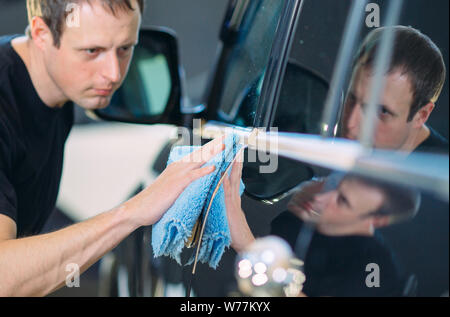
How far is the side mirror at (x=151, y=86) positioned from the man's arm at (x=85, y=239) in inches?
41.0

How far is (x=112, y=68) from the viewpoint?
1.31 metres

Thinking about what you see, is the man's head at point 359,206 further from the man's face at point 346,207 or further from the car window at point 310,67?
the car window at point 310,67

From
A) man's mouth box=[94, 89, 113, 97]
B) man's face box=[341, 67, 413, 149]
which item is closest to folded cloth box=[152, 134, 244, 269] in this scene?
man's face box=[341, 67, 413, 149]

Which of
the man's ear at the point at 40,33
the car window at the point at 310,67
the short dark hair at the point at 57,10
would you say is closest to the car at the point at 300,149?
the car window at the point at 310,67

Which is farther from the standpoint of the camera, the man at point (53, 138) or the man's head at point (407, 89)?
the man at point (53, 138)

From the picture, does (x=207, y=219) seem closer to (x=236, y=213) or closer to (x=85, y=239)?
(x=236, y=213)

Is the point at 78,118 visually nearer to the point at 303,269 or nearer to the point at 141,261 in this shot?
the point at 141,261

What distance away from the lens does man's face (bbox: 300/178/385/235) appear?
678 mm

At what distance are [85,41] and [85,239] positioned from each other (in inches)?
21.7

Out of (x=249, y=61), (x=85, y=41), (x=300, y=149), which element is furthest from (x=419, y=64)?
(x=85, y=41)

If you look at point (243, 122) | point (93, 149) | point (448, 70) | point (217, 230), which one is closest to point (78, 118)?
point (93, 149)

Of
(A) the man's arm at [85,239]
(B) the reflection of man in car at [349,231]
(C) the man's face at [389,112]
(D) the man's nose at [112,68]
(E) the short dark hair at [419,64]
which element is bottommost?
(A) the man's arm at [85,239]

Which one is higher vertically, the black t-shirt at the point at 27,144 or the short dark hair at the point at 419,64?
the short dark hair at the point at 419,64

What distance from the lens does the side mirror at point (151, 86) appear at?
77.0 inches
